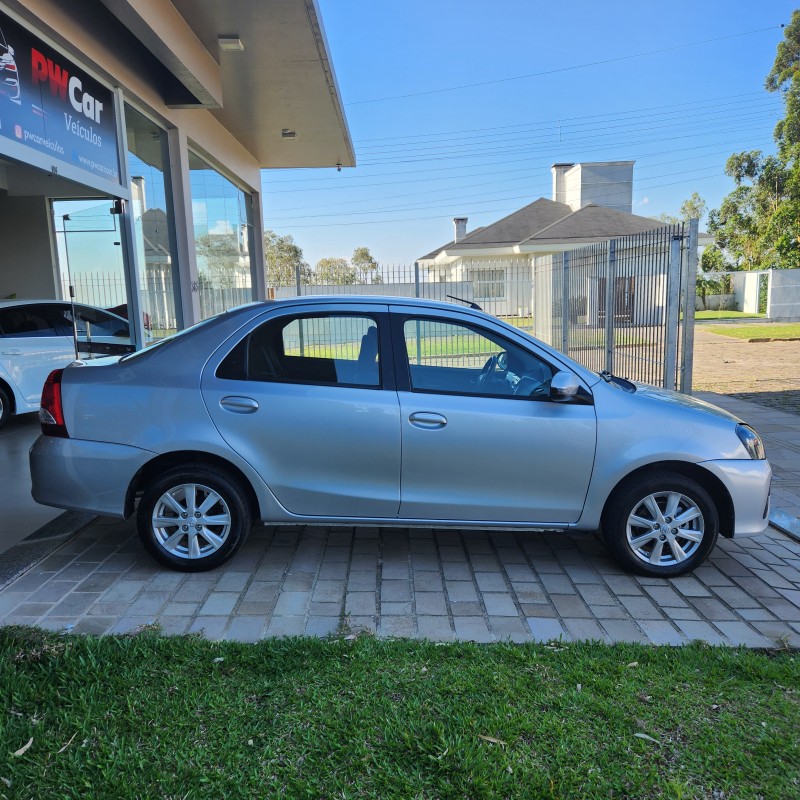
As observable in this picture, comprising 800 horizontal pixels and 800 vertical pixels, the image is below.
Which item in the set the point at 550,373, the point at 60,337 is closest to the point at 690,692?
the point at 550,373

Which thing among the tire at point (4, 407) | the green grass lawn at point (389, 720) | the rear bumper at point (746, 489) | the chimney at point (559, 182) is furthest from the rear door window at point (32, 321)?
the chimney at point (559, 182)

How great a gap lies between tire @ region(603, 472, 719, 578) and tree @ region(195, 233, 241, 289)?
8813mm

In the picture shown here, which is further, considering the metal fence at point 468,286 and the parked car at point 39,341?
the metal fence at point 468,286

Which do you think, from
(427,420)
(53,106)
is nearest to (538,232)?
(53,106)

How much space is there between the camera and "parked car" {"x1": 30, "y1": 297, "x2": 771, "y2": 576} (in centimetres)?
400

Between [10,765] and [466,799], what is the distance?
5.40 feet

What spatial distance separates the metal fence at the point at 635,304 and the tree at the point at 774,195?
83.5ft

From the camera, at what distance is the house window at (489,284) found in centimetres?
1431

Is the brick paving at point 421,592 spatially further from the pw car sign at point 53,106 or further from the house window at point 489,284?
the house window at point 489,284

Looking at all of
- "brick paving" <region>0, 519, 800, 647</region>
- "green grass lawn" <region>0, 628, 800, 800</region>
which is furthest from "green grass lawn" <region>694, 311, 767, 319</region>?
"green grass lawn" <region>0, 628, 800, 800</region>

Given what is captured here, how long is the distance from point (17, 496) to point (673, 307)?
24.1 feet

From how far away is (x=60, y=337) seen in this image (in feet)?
29.1

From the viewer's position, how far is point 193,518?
13.5ft

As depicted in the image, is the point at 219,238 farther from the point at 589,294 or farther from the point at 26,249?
the point at 589,294
